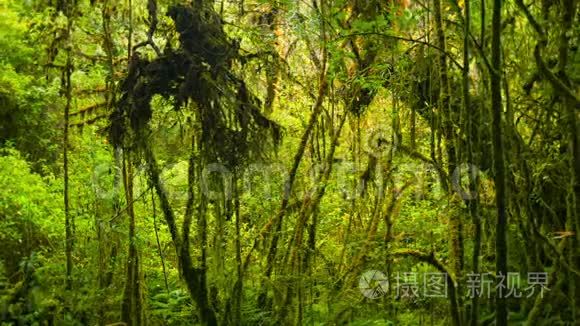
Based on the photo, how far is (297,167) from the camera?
22.7 ft

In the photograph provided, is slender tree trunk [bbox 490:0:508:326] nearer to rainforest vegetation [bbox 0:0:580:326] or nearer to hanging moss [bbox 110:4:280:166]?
rainforest vegetation [bbox 0:0:580:326]

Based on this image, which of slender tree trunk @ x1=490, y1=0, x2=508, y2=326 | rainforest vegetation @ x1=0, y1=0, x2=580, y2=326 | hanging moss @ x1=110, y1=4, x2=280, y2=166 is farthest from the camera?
hanging moss @ x1=110, y1=4, x2=280, y2=166

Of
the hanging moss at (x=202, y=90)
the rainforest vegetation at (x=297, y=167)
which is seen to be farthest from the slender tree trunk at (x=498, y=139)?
the hanging moss at (x=202, y=90)

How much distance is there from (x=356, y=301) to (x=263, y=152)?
2.29 metres

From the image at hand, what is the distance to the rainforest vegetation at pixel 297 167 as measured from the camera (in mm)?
5215

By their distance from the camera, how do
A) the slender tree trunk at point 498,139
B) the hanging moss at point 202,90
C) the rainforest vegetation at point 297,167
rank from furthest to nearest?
the hanging moss at point 202,90 → the rainforest vegetation at point 297,167 → the slender tree trunk at point 498,139

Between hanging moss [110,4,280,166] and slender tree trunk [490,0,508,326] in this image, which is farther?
hanging moss [110,4,280,166]

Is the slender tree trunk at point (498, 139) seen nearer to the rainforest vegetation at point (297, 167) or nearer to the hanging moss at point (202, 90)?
the rainforest vegetation at point (297, 167)

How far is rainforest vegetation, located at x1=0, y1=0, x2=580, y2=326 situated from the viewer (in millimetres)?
5215

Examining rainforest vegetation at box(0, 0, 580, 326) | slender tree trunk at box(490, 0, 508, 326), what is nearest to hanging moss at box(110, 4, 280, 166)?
rainforest vegetation at box(0, 0, 580, 326)

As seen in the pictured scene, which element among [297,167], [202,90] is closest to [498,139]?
[202,90]

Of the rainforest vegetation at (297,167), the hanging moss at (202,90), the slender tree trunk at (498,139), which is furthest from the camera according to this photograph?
the hanging moss at (202,90)

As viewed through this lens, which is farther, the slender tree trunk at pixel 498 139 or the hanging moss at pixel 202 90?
the hanging moss at pixel 202 90

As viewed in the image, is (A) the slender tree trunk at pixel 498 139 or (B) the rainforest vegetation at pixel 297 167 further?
(B) the rainforest vegetation at pixel 297 167
